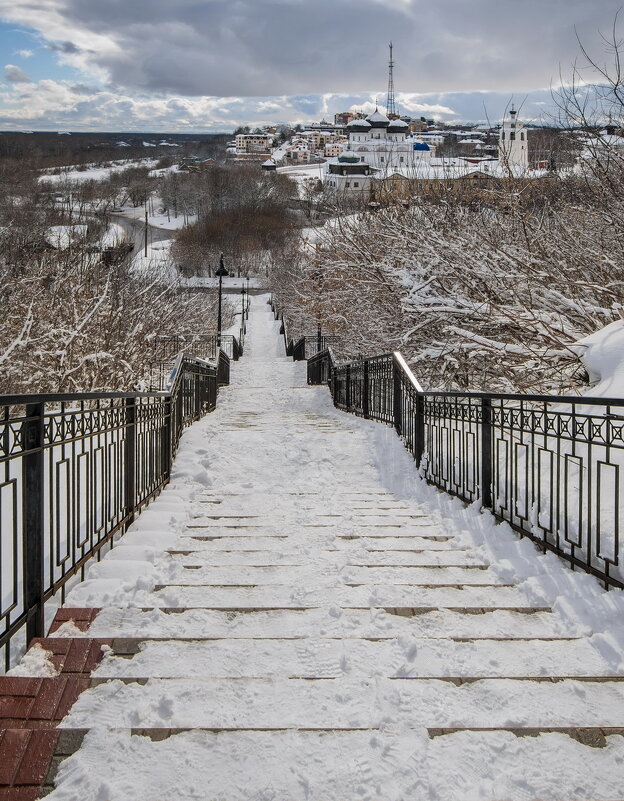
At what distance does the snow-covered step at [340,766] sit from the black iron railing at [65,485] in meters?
0.92

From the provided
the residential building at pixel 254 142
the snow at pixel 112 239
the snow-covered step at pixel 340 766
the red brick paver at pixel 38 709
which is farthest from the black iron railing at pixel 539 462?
the residential building at pixel 254 142

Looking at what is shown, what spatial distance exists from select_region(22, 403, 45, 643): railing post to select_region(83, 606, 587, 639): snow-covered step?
0.20 meters

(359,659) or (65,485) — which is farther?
(65,485)

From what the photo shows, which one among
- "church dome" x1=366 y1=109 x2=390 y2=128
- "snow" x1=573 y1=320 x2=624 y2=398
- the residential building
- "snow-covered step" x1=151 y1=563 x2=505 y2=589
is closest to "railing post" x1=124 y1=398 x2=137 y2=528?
"snow-covered step" x1=151 y1=563 x2=505 y2=589

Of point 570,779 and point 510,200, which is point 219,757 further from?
point 510,200

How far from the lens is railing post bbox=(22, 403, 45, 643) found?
9.68 ft

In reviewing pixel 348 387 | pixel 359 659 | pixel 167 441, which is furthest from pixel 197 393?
pixel 359 659

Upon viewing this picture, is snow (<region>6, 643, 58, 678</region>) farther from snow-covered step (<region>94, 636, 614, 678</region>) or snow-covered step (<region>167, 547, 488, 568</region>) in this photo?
snow-covered step (<region>167, 547, 488, 568</region>)

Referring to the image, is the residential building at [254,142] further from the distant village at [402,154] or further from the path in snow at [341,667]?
the path in snow at [341,667]

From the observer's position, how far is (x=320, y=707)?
94.5 inches

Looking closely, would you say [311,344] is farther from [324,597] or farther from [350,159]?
[350,159]

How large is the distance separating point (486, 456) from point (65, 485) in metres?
3.29

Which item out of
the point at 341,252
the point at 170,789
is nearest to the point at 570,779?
the point at 170,789

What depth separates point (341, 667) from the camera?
2705mm
